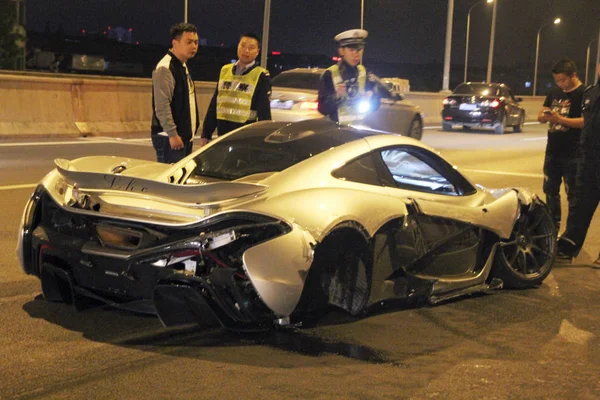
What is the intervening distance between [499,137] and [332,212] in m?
20.4

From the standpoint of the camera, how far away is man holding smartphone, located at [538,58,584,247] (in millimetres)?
8570

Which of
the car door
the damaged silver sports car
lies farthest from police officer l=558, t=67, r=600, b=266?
the car door

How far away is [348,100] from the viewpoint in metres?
8.28

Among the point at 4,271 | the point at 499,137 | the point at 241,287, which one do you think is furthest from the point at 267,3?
the point at 241,287

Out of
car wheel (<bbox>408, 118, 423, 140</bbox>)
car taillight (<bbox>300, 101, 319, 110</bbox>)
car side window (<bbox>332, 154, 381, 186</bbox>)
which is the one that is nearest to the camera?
car side window (<bbox>332, 154, 381, 186</bbox>)

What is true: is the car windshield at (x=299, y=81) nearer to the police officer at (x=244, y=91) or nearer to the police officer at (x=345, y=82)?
the police officer at (x=345, y=82)

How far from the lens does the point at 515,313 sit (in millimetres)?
6074

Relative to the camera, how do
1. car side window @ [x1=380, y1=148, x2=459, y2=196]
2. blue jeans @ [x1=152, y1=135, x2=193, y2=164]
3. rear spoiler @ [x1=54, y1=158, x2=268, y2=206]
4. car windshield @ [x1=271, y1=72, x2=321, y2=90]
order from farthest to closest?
car windshield @ [x1=271, y1=72, x2=321, y2=90] → blue jeans @ [x1=152, y1=135, x2=193, y2=164] → car side window @ [x1=380, y1=148, x2=459, y2=196] → rear spoiler @ [x1=54, y1=158, x2=268, y2=206]

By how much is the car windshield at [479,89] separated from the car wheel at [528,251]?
20.0 meters

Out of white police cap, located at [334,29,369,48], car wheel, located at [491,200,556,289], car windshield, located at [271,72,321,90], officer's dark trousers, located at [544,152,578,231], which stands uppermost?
white police cap, located at [334,29,369,48]

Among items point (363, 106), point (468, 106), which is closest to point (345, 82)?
point (363, 106)

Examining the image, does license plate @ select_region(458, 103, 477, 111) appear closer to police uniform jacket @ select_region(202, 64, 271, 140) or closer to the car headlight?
the car headlight

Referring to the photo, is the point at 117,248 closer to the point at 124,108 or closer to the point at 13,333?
the point at 13,333

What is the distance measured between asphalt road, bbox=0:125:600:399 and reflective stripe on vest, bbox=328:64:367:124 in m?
2.48
